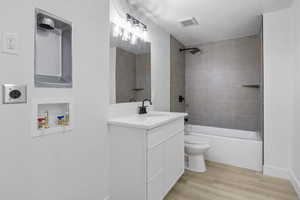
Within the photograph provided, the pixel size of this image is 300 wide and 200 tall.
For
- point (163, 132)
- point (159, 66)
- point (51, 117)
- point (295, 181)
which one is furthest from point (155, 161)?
point (295, 181)

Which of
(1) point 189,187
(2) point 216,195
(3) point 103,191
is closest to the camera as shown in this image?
(3) point 103,191

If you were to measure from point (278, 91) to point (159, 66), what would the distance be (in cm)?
168

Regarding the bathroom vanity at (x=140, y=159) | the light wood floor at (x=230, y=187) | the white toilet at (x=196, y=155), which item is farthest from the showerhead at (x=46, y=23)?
the white toilet at (x=196, y=155)

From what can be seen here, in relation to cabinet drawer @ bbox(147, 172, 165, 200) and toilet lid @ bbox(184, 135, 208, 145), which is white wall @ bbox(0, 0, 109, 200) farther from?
toilet lid @ bbox(184, 135, 208, 145)

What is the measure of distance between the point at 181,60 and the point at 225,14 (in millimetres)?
1317

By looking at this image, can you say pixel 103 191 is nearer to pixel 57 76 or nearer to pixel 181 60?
pixel 57 76

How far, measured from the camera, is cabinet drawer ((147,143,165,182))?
139cm

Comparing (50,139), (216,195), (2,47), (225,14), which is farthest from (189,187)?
(225,14)

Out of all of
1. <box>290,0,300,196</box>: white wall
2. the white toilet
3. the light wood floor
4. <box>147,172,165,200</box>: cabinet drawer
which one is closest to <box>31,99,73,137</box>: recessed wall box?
<box>147,172,165,200</box>: cabinet drawer

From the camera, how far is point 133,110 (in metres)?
2.07

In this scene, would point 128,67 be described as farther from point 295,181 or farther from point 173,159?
point 295,181

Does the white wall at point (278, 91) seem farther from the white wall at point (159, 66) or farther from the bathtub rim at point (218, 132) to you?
the white wall at point (159, 66)

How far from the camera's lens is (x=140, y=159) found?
138 centimetres

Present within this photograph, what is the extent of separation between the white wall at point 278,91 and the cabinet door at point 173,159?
1217 millimetres
